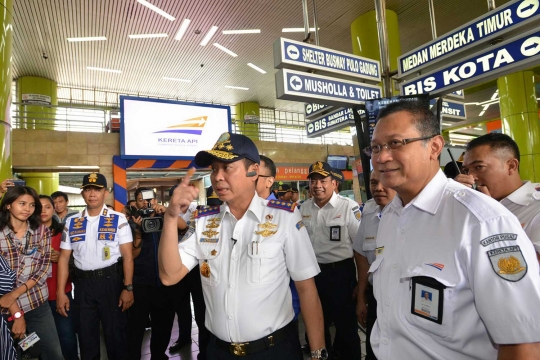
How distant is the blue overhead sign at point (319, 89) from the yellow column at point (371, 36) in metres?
3.56

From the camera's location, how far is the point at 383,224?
1.41 m

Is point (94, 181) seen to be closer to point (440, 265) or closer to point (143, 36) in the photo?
point (440, 265)

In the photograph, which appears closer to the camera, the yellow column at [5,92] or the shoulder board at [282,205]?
the shoulder board at [282,205]

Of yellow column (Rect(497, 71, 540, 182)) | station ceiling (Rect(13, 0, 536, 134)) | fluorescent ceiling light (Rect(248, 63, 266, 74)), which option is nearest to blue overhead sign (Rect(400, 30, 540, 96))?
station ceiling (Rect(13, 0, 536, 134))

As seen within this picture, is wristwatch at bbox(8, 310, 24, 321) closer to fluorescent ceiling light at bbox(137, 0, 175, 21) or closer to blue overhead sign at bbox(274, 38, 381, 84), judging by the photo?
blue overhead sign at bbox(274, 38, 381, 84)

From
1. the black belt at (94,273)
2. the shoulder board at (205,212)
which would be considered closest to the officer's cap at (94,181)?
the black belt at (94,273)

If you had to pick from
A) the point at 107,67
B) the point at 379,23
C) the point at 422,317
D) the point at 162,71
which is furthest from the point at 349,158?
the point at 422,317

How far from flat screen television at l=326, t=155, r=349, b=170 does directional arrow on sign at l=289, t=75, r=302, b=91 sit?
747 centimetres

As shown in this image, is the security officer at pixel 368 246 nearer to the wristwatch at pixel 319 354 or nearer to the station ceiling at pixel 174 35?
the wristwatch at pixel 319 354

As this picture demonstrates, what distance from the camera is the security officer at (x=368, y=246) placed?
8.27 ft

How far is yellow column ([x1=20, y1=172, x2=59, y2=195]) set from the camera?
9.29m

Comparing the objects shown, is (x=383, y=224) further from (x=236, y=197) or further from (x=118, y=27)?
(x=118, y=27)

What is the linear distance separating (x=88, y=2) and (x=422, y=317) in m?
8.47

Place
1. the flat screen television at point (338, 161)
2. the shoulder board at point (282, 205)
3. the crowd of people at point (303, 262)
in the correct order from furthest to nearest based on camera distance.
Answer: the flat screen television at point (338, 161) → the shoulder board at point (282, 205) → the crowd of people at point (303, 262)
